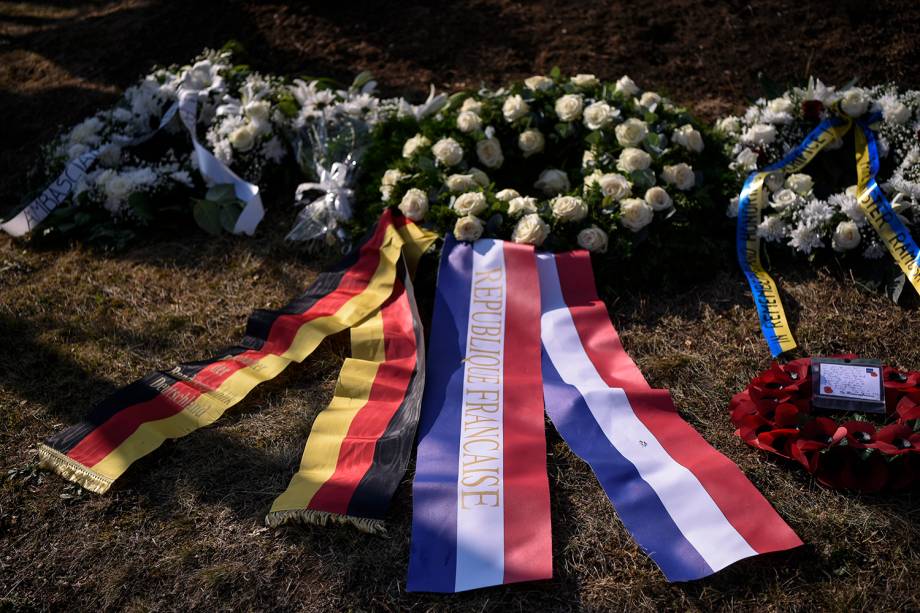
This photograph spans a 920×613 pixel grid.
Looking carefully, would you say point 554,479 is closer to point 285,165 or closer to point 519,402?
point 519,402

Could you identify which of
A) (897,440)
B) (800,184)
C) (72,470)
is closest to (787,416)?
(897,440)

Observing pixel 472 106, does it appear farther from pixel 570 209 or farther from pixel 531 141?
pixel 570 209

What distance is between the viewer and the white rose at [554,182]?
13.2ft

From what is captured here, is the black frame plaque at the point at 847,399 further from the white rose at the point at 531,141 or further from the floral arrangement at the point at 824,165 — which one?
the white rose at the point at 531,141

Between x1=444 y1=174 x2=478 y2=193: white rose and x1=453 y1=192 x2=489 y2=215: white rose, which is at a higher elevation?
x1=444 y1=174 x2=478 y2=193: white rose

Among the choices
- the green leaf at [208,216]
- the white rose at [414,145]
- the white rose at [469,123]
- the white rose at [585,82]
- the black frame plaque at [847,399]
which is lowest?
the black frame plaque at [847,399]

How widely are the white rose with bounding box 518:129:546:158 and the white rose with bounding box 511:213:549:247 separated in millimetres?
609

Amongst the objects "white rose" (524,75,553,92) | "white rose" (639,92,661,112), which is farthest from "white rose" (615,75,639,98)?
"white rose" (524,75,553,92)

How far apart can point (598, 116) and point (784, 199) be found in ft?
3.43

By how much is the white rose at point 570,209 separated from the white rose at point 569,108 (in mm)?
685

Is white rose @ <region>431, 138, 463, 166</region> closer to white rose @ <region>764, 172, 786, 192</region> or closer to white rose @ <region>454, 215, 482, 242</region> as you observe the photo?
white rose @ <region>454, 215, 482, 242</region>

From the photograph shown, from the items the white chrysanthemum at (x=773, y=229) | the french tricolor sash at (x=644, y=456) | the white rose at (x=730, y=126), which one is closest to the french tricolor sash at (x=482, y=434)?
Answer: the french tricolor sash at (x=644, y=456)

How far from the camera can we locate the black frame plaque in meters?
2.77

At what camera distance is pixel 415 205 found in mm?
3754
